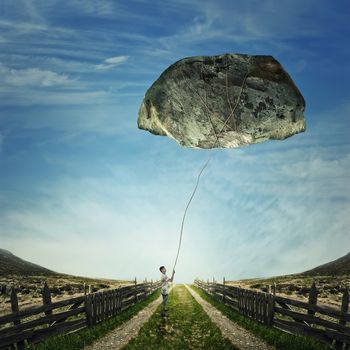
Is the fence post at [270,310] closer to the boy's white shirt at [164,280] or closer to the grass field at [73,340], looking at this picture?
the boy's white shirt at [164,280]

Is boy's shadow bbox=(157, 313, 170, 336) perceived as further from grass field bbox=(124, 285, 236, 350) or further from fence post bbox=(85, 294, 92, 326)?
fence post bbox=(85, 294, 92, 326)

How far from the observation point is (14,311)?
8.62 meters

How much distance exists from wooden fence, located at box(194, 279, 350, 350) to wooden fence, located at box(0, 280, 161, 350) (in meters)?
6.03

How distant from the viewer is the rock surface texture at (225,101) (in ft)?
29.2

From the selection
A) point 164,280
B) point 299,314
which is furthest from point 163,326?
point 299,314

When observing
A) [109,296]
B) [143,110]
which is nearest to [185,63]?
[143,110]

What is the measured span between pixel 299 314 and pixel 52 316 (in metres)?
7.58

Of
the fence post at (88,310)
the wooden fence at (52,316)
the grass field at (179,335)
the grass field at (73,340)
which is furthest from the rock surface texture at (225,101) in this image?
the fence post at (88,310)

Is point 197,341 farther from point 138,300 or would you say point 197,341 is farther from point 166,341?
point 138,300

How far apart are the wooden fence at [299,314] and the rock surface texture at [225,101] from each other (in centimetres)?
493

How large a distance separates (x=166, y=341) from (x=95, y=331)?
252 cm

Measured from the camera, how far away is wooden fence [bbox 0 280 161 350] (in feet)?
27.8

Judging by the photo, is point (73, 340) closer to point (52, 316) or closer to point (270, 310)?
point (52, 316)

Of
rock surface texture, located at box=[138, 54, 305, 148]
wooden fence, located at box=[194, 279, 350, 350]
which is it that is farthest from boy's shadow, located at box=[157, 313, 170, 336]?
rock surface texture, located at box=[138, 54, 305, 148]
